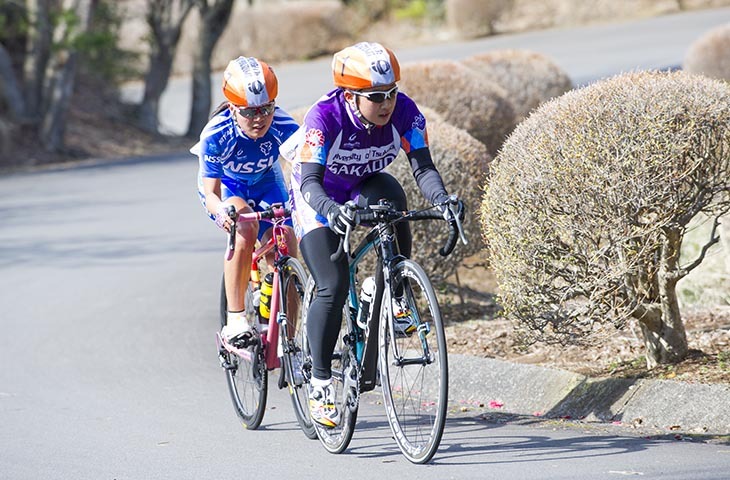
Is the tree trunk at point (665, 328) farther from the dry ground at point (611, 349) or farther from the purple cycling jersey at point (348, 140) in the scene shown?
the purple cycling jersey at point (348, 140)

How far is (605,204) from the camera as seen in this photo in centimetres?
652

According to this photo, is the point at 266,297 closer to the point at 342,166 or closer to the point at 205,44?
the point at 342,166

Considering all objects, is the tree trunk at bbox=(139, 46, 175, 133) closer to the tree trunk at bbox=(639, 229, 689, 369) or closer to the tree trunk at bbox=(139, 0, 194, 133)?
the tree trunk at bbox=(139, 0, 194, 133)

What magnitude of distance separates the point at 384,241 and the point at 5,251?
902cm

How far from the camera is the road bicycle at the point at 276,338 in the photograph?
262 inches

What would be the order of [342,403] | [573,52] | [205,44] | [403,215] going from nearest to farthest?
1. [403,215]
2. [342,403]
3. [205,44]
4. [573,52]

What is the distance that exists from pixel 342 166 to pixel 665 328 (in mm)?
2355

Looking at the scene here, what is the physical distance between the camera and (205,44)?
1028 inches

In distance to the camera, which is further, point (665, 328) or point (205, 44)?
point (205, 44)

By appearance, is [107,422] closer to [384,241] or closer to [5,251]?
[384,241]

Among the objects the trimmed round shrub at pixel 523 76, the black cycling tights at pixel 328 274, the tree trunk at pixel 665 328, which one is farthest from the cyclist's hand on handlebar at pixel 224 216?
the trimmed round shrub at pixel 523 76

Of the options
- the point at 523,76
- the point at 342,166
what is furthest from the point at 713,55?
the point at 342,166

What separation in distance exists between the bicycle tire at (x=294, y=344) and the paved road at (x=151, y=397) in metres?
0.16

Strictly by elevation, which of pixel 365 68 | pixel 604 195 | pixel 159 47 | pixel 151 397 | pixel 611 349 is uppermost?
pixel 365 68
